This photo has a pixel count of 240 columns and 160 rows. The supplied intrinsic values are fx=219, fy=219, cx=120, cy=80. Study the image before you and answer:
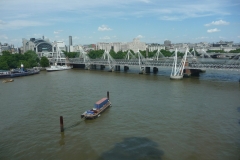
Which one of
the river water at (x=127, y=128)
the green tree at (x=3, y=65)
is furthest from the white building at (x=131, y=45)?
the river water at (x=127, y=128)

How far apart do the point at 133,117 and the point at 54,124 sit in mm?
5183

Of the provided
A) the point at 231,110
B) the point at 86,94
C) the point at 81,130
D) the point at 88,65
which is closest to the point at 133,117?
the point at 81,130

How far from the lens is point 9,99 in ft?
69.3

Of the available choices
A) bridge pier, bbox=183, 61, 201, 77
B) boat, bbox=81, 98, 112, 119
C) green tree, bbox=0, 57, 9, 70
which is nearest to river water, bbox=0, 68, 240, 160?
boat, bbox=81, 98, 112, 119

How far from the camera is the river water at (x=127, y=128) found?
10250 mm

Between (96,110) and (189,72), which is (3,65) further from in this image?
(96,110)

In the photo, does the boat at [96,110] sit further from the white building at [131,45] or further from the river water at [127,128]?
the white building at [131,45]

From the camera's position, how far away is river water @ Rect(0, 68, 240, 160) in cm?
1025

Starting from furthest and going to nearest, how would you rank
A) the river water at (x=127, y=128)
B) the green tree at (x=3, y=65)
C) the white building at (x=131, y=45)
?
1. the white building at (x=131, y=45)
2. the green tree at (x=3, y=65)
3. the river water at (x=127, y=128)

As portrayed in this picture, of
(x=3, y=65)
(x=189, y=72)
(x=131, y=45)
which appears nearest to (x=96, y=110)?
(x=189, y=72)

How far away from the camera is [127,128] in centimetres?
1302

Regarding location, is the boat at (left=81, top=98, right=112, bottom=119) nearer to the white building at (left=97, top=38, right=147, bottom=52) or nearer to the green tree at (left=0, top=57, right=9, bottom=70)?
the green tree at (left=0, top=57, right=9, bottom=70)

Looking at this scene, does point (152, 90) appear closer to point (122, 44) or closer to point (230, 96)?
point (230, 96)

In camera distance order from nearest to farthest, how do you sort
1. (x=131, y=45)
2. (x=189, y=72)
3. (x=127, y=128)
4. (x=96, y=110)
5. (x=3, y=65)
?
1. (x=127, y=128)
2. (x=96, y=110)
3. (x=189, y=72)
4. (x=3, y=65)
5. (x=131, y=45)
